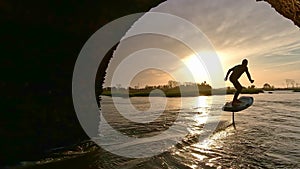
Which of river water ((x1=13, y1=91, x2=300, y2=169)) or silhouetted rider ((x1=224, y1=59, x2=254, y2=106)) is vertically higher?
silhouetted rider ((x1=224, y1=59, x2=254, y2=106))

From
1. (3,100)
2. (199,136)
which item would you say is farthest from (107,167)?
(199,136)

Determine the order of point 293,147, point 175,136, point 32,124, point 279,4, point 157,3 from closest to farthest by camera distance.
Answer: point 279,4 → point 32,124 → point 293,147 → point 157,3 → point 175,136

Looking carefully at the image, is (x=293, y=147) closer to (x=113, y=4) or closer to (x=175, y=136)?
(x=175, y=136)

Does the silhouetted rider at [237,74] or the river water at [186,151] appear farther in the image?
the silhouetted rider at [237,74]

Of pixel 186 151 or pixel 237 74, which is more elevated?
pixel 237 74

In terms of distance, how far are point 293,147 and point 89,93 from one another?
9282 mm

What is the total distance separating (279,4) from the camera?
692 centimetres

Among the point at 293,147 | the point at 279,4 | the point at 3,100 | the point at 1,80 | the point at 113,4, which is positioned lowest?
the point at 293,147

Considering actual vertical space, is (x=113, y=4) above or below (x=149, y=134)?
above

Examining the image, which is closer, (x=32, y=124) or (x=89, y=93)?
(x=32, y=124)

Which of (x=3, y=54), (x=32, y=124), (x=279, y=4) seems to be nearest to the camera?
(x=279, y=4)

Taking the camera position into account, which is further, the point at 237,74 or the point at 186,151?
the point at 237,74

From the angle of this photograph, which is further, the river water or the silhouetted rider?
the silhouetted rider

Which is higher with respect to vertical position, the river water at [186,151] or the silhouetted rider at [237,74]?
the silhouetted rider at [237,74]
